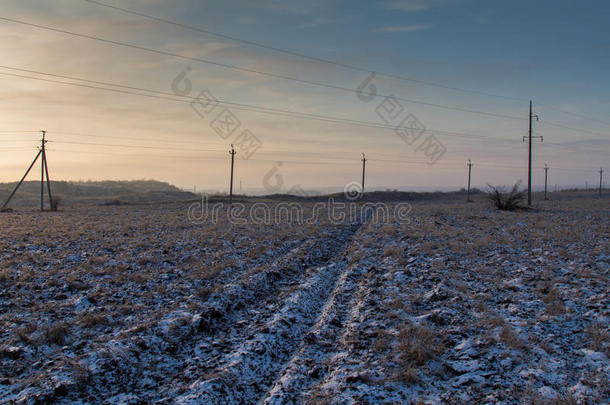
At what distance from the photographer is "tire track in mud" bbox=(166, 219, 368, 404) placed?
5.26 metres

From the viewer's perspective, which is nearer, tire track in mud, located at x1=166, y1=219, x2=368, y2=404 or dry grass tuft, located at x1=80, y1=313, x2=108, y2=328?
tire track in mud, located at x1=166, y1=219, x2=368, y2=404

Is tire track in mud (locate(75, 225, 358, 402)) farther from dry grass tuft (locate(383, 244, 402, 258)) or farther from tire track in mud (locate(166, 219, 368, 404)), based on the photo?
dry grass tuft (locate(383, 244, 402, 258))

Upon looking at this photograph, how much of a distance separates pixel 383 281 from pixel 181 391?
678 centimetres

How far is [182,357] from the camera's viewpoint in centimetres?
643

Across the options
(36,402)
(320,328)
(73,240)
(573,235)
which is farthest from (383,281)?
(73,240)

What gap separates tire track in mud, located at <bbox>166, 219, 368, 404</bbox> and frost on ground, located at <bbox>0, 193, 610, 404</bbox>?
33 mm

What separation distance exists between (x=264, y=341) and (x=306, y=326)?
4.08ft

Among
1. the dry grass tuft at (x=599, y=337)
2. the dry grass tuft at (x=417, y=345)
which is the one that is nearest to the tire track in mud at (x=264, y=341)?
the dry grass tuft at (x=417, y=345)

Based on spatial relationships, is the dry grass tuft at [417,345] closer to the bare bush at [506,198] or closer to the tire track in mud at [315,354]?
the tire track in mud at [315,354]

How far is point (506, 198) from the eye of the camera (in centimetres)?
3841

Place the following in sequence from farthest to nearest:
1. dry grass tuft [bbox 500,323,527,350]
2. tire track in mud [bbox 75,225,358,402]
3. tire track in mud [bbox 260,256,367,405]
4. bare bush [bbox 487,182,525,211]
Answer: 1. bare bush [bbox 487,182,525,211]
2. dry grass tuft [bbox 500,323,527,350]
3. tire track in mud [bbox 75,225,358,402]
4. tire track in mud [bbox 260,256,367,405]

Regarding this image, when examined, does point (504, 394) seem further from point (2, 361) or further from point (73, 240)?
point (73, 240)

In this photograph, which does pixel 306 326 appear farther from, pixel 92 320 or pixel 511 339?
pixel 92 320

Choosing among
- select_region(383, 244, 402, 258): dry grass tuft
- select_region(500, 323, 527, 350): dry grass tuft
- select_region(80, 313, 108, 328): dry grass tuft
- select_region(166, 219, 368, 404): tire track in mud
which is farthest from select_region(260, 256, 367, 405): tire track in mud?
select_region(383, 244, 402, 258): dry grass tuft
